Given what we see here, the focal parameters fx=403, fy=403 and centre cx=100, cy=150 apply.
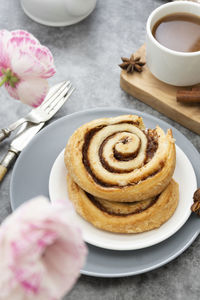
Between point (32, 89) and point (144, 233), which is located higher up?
point (32, 89)

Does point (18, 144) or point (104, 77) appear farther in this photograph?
point (104, 77)

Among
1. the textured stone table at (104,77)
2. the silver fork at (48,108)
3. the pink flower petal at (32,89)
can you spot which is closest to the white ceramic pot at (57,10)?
the textured stone table at (104,77)

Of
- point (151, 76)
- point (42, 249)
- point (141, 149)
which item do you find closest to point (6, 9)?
point (151, 76)

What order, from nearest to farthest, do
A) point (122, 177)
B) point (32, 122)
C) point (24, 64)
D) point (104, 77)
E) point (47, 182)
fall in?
point (24, 64)
point (122, 177)
point (47, 182)
point (32, 122)
point (104, 77)

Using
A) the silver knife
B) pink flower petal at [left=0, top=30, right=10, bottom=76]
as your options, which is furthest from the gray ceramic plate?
pink flower petal at [left=0, top=30, right=10, bottom=76]

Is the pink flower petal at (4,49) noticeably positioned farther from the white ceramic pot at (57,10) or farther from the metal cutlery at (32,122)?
the white ceramic pot at (57,10)

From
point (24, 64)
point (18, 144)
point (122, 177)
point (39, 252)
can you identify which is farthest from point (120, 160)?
point (39, 252)

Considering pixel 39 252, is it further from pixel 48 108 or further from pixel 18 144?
pixel 48 108

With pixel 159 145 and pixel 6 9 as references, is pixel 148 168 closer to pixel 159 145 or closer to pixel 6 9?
pixel 159 145
